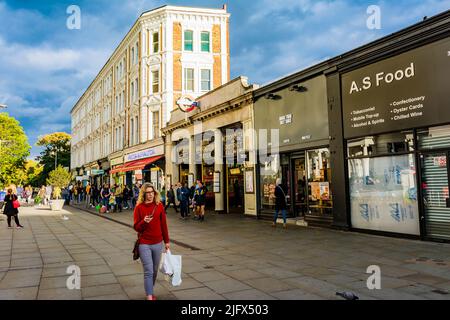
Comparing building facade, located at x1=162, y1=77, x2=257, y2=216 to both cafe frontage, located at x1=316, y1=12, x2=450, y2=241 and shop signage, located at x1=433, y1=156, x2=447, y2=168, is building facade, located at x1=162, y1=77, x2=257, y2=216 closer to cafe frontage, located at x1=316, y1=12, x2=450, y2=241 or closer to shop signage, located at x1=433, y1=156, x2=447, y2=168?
cafe frontage, located at x1=316, y1=12, x2=450, y2=241

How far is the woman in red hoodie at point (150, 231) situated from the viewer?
4.92 m

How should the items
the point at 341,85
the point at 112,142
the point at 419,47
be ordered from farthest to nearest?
1. the point at 112,142
2. the point at 341,85
3. the point at 419,47

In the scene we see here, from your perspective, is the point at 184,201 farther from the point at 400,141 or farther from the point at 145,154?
the point at 145,154

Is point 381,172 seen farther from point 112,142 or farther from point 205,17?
point 112,142

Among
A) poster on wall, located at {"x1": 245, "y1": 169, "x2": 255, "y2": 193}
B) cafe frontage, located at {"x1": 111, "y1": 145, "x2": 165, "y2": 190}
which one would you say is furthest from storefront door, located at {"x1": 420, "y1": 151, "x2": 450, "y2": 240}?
cafe frontage, located at {"x1": 111, "y1": 145, "x2": 165, "y2": 190}

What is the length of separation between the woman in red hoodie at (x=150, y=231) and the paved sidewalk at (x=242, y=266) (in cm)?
50

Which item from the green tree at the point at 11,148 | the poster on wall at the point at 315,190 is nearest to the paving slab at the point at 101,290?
the poster on wall at the point at 315,190

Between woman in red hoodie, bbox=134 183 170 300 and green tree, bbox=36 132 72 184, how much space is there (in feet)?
242

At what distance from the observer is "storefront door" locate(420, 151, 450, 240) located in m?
9.12

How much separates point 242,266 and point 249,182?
32.6 ft

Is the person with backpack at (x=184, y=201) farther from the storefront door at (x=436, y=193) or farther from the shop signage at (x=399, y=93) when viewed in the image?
the storefront door at (x=436, y=193)

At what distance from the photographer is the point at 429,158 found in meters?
9.56
